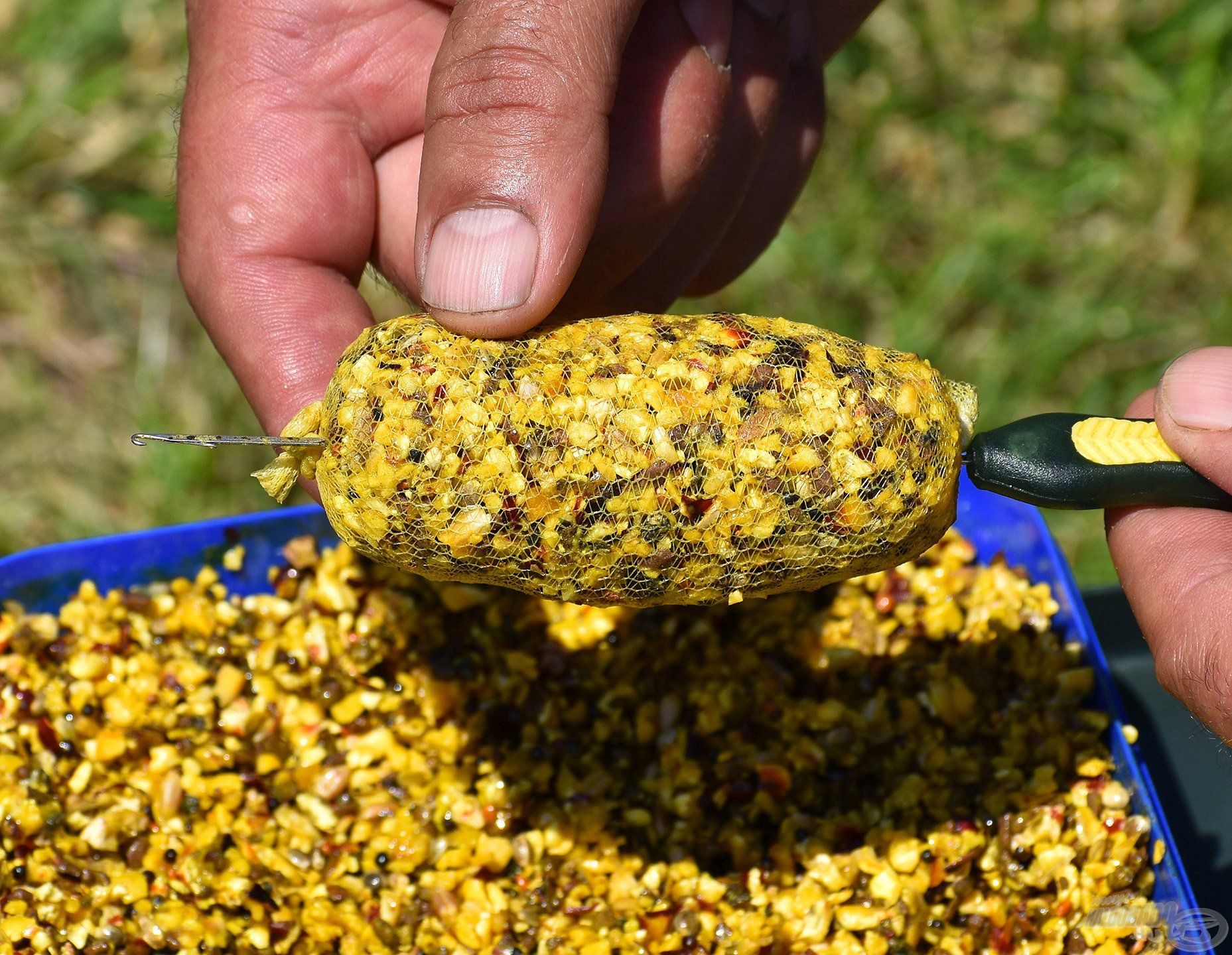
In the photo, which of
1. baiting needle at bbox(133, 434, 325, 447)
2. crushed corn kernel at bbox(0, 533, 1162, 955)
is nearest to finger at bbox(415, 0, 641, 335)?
baiting needle at bbox(133, 434, 325, 447)

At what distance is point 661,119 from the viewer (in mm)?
1794

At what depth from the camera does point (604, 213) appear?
1.78m

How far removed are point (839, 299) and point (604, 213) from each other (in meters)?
1.56

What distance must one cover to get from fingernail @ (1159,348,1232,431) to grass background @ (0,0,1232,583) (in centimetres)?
144

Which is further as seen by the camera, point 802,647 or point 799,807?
point 802,647

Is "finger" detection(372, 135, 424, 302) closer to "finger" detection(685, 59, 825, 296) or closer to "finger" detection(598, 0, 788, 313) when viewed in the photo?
"finger" detection(598, 0, 788, 313)

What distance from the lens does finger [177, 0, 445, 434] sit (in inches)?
72.4

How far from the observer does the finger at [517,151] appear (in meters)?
1.41

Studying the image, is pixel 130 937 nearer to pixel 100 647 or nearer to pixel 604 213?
pixel 100 647

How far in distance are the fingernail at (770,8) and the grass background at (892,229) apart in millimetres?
1185

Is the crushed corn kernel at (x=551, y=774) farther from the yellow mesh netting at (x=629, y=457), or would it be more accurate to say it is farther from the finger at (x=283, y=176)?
the yellow mesh netting at (x=629, y=457)

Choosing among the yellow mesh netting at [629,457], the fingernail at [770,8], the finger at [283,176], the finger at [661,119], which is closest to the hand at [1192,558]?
the yellow mesh netting at [629,457]

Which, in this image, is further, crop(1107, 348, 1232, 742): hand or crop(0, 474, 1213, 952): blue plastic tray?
crop(0, 474, 1213, 952): blue plastic tray

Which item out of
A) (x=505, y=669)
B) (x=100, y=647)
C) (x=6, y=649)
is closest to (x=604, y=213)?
(x=505, y=669)
